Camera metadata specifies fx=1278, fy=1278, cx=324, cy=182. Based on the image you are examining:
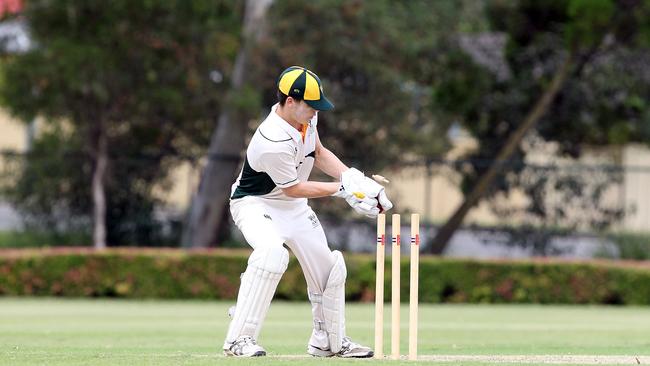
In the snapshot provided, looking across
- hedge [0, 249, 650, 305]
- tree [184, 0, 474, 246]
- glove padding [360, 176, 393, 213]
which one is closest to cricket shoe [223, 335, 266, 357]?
glove padding [360, 176, 393, 213]

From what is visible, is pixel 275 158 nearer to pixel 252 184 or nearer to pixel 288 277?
pixel 252 184

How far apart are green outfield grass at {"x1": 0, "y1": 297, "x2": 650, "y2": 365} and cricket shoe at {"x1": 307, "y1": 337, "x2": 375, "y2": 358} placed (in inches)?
7.1

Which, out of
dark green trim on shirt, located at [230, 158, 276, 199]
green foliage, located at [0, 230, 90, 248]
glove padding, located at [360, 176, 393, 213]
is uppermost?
green foliage, located at [0, 230, 90, 248]

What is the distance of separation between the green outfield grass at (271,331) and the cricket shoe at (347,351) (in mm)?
181

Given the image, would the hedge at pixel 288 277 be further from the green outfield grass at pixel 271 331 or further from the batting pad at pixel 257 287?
the batting pad at pixel 257 287

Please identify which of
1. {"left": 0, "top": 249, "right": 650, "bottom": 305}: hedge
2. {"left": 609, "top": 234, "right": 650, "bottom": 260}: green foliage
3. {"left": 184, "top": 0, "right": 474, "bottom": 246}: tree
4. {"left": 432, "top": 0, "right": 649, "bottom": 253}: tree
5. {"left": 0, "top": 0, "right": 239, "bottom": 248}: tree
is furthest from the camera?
{"left": 432, "top": 0, "right": 649, "bottom": 253}: tree

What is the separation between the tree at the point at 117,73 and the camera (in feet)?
67.9

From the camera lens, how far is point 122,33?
21.0 metres

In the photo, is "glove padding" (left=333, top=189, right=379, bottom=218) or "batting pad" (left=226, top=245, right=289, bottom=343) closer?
"glove padding" (left=333, top=189, right=379, bottom=218)

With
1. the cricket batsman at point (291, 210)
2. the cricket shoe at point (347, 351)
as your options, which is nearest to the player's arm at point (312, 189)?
the cricket batsman at point (291, 210)

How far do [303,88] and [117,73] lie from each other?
1341cm

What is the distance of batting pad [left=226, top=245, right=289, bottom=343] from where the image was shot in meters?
8.12

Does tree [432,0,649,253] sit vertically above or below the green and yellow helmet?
above

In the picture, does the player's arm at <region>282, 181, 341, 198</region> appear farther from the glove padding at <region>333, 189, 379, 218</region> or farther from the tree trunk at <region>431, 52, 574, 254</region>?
the tree trunk at <region>431, 52, 574, 254</region>
